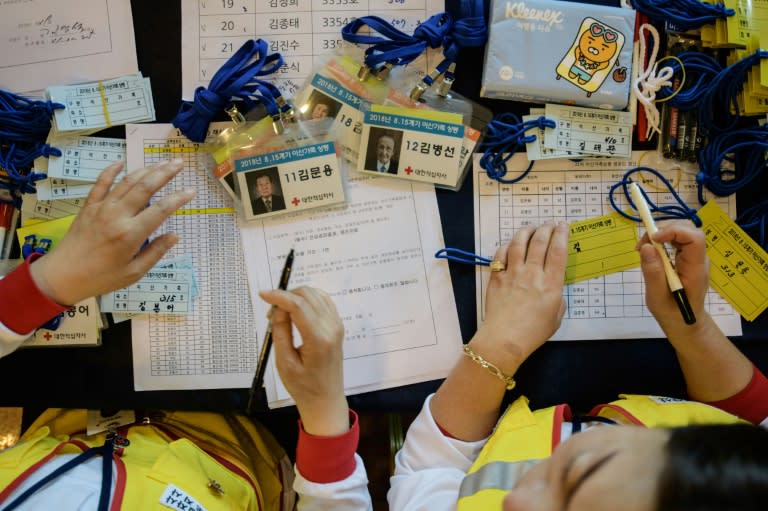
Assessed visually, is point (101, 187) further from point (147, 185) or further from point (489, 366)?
point (489, 366)

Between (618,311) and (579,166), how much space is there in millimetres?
222

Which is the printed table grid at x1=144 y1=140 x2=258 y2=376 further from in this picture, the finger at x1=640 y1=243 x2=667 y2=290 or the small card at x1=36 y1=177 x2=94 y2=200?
the finger at x1=640 y1=243 x2=667 y2=290

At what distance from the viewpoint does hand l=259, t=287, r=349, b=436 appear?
689mm

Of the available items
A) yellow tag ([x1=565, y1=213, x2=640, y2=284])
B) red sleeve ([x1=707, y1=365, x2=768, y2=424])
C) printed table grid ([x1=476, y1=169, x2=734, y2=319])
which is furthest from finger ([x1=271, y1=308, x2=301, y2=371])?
red sleeve ([x1=707, y1=365, x2=768, y2=424])

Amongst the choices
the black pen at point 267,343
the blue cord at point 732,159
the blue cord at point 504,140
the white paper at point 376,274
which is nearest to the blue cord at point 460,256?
the white paper at point 376,274

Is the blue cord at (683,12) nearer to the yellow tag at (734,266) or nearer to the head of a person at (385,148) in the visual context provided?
the yellow tag at (734,266)

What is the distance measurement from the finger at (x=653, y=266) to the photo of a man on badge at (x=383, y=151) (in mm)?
361

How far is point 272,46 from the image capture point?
88 cm

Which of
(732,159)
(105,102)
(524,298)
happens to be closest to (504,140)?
(524,298)

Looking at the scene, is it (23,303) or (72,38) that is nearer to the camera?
(23,303)

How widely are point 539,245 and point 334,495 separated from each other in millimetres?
436

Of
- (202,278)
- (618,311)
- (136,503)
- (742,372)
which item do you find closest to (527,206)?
(618,311)

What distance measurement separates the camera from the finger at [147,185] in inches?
29.8

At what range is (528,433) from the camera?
763 millimetres
